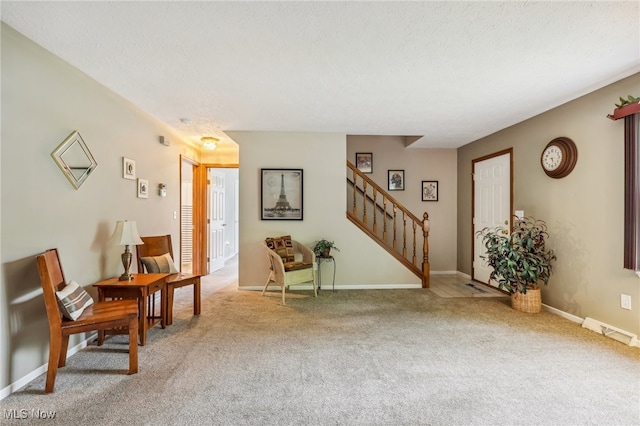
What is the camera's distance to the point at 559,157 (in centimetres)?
354

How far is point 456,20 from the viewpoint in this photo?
6.40 ft

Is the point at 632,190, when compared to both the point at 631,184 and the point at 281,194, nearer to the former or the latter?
the point at 631,184

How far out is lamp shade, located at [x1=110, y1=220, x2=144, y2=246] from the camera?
294 centimetres

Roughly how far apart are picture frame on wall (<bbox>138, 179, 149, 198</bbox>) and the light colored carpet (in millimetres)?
1624

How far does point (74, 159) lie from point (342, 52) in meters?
2.48

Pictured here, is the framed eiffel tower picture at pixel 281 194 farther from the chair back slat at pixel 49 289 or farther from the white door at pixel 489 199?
the white door at pixel 489 199

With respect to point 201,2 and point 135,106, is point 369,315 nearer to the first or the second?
point 201,2

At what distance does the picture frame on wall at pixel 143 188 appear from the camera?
374 cm

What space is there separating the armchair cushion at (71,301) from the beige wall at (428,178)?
4.77 meters

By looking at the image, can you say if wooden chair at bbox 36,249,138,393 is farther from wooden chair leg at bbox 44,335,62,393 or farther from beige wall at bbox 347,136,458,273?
beige wall at bbox 347,136,458,273

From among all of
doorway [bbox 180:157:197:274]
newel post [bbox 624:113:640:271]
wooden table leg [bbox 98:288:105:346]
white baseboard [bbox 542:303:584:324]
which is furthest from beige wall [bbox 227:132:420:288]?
newel post [bbox 624:113:640:271]

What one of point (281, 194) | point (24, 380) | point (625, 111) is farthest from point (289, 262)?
point (625, 111)

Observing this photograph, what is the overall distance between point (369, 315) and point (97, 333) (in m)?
2.83
